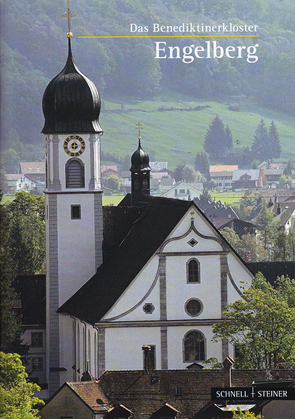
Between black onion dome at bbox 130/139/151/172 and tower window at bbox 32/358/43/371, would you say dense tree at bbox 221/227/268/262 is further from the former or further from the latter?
tower window at bbox 32/358/43/371

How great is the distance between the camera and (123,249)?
69375 mm

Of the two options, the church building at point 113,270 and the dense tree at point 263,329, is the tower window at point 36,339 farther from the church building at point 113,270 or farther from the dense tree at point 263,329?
the dense tree at point 263,329

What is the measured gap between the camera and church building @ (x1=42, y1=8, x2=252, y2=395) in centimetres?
6438

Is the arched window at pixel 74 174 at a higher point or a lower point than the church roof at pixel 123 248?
higher

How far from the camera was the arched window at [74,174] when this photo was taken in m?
70.5

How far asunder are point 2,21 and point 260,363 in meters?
24.6

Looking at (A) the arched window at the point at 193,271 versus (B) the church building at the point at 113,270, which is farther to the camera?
(A) the arched window at the point at 193,271

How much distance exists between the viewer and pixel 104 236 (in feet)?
235

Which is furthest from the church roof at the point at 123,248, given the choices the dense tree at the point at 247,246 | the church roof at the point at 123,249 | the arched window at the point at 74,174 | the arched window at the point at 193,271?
the dense tree at the point at 247,246

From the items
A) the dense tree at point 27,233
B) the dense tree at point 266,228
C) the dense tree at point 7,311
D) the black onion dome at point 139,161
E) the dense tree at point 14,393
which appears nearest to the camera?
the dense tree at point 14,393

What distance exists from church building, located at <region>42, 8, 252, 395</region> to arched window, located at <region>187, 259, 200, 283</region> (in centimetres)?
5

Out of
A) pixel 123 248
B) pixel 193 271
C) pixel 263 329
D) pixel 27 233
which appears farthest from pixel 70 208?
pixel 27 233

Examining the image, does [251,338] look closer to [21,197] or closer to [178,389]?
[178,389]

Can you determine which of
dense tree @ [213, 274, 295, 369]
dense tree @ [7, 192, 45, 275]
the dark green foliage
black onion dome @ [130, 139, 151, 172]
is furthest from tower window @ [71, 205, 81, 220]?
dense tree @ [7, 192, 45, 275]
